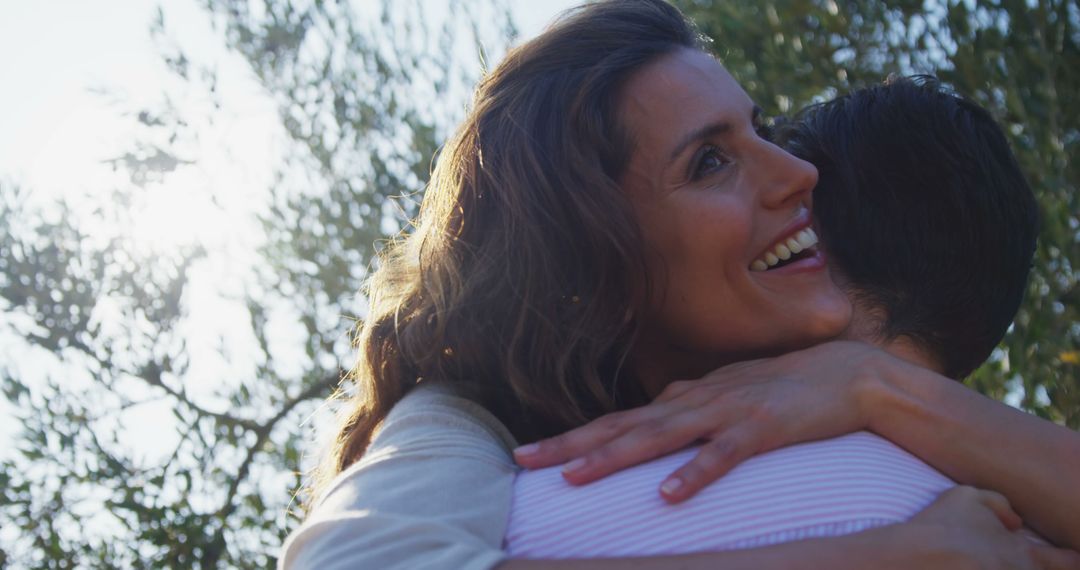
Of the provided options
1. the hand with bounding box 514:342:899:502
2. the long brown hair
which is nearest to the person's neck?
the hand with bounding box 514:342:899:502

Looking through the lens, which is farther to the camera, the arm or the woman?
the woman

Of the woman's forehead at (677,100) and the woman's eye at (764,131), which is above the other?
the woman's forehead at (677,100)

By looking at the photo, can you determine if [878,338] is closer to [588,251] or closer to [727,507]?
[588,251]

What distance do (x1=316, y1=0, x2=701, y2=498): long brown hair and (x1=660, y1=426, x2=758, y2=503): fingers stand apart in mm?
580

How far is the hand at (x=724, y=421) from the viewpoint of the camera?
1846mm

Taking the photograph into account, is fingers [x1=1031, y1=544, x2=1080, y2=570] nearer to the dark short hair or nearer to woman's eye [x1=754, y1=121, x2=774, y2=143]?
the dark short hair

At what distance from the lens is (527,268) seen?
2514mm

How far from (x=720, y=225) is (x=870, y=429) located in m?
0.64

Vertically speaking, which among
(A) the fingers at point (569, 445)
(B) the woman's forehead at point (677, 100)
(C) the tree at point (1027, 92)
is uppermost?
(B) the woman's forehead at point (677, 100)

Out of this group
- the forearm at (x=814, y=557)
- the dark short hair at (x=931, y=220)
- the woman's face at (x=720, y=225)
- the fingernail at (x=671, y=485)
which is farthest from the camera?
the dark short hair at (x=931, y=220)

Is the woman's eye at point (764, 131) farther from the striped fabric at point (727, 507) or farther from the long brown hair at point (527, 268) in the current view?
the striped fabric at point (727, 507)

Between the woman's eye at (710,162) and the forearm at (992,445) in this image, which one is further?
the woman's eye at (710,162)

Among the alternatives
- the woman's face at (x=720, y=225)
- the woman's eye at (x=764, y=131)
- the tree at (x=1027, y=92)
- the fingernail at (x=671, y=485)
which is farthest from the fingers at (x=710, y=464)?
the tree at (x=1027, y=92)

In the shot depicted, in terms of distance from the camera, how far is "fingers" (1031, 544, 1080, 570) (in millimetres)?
1870
